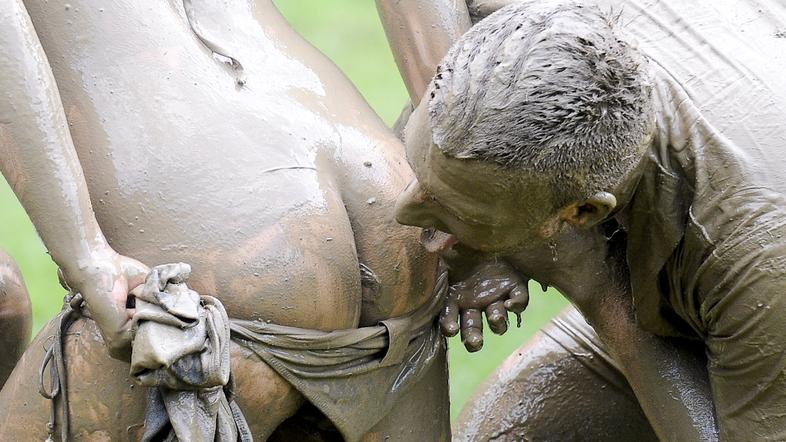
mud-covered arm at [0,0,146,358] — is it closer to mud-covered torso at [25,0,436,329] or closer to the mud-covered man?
mud-covered torso at [25,0,436,329]

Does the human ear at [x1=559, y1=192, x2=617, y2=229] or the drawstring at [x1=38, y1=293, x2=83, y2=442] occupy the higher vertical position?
the drawstring at [x1=38, y1=293, x2=83, y2=442]

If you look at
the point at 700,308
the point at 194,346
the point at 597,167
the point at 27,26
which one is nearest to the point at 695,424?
Answer: the point at 700,308

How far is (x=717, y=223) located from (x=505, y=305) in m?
0.37

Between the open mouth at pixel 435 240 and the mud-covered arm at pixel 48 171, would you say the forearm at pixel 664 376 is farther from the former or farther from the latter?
the mud-covered arm at pixel 48 171

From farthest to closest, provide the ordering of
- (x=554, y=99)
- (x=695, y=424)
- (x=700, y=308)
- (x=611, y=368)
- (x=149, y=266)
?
(x=611, y=368), (x=695, y=424), (x=700, y=308), (x=149, y=266), (x=554, y=99)

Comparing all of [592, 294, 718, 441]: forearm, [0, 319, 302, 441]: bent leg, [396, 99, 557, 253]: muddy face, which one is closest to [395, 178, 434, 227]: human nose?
[396, 99, 557, 253]: muddy face

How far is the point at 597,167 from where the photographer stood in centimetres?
192

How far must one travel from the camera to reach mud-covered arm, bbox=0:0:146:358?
1825 mm

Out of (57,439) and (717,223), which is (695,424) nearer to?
(717,223)

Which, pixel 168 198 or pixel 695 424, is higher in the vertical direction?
pixel 168 198

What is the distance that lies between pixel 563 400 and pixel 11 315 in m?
1.00

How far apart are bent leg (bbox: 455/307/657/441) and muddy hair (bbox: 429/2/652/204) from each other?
3.06ft

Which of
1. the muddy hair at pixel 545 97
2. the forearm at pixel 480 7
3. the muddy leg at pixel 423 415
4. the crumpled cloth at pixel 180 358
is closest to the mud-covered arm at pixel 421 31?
the forearm at pixel 480 7

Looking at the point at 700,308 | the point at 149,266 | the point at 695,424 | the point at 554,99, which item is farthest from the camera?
the point at 695,424
